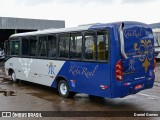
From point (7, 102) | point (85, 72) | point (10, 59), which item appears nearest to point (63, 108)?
point (85, 72)

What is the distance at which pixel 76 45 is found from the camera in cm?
959

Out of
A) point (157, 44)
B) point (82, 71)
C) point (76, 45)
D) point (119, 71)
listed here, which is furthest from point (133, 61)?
point (157, 44)

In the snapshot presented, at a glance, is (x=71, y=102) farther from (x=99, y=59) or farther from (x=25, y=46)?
(x=25, y=46)

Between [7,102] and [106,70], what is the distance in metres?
3.71

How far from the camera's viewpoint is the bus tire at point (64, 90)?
402 inches

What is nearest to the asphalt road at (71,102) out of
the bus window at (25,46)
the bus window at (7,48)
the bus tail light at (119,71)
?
the bus tail light at (119,71)

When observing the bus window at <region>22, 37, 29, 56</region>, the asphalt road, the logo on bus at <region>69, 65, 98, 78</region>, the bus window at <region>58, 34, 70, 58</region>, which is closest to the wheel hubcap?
the asphalt road

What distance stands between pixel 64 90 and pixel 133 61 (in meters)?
3.11

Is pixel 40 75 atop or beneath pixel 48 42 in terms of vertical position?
beneath

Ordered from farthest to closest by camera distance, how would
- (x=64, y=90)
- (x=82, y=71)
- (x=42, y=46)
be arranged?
(x=42, y=46)
(x=64, y=90)
(x=82, y=71)

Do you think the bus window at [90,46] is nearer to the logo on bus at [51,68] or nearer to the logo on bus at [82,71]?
the logo on bus at [82,71]

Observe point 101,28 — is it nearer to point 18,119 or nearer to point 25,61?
point 18,119

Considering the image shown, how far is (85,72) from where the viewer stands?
30.0 ft

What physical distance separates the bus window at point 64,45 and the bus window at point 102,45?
1.69m
